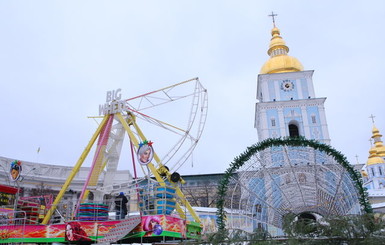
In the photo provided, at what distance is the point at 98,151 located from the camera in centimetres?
2119

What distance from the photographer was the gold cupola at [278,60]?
44469 mm

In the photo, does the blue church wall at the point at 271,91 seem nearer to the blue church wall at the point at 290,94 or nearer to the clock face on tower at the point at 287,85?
the blue church wall at the point at 290,94

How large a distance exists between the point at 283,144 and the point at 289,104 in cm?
2926

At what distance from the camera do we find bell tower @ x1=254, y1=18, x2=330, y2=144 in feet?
135

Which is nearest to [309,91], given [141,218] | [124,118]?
[124,118]

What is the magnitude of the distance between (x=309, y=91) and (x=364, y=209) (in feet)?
103

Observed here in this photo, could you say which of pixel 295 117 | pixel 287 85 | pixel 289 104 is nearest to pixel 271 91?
pixel 287 85

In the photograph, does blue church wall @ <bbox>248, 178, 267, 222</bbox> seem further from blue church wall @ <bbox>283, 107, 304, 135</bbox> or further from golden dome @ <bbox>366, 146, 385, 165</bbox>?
golden dome @ <bbox>366, 146, 385, 165</bbox>

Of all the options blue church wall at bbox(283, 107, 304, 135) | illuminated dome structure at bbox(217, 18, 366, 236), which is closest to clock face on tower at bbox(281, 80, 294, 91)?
blue church wall at bbox(283, 107, 304, 135)

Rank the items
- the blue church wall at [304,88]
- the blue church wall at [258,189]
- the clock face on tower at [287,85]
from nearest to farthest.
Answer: the blue church wall at [258,189] < the blue church wall at [304,88] < the clock face on tower at [287,85]

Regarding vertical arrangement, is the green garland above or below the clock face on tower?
below

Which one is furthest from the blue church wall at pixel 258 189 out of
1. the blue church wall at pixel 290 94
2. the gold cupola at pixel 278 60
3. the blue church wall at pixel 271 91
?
the gold cupola at pixel 278 60

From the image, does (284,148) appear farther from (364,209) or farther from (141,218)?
(141,218)

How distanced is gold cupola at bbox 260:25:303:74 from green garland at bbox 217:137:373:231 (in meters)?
31.7
